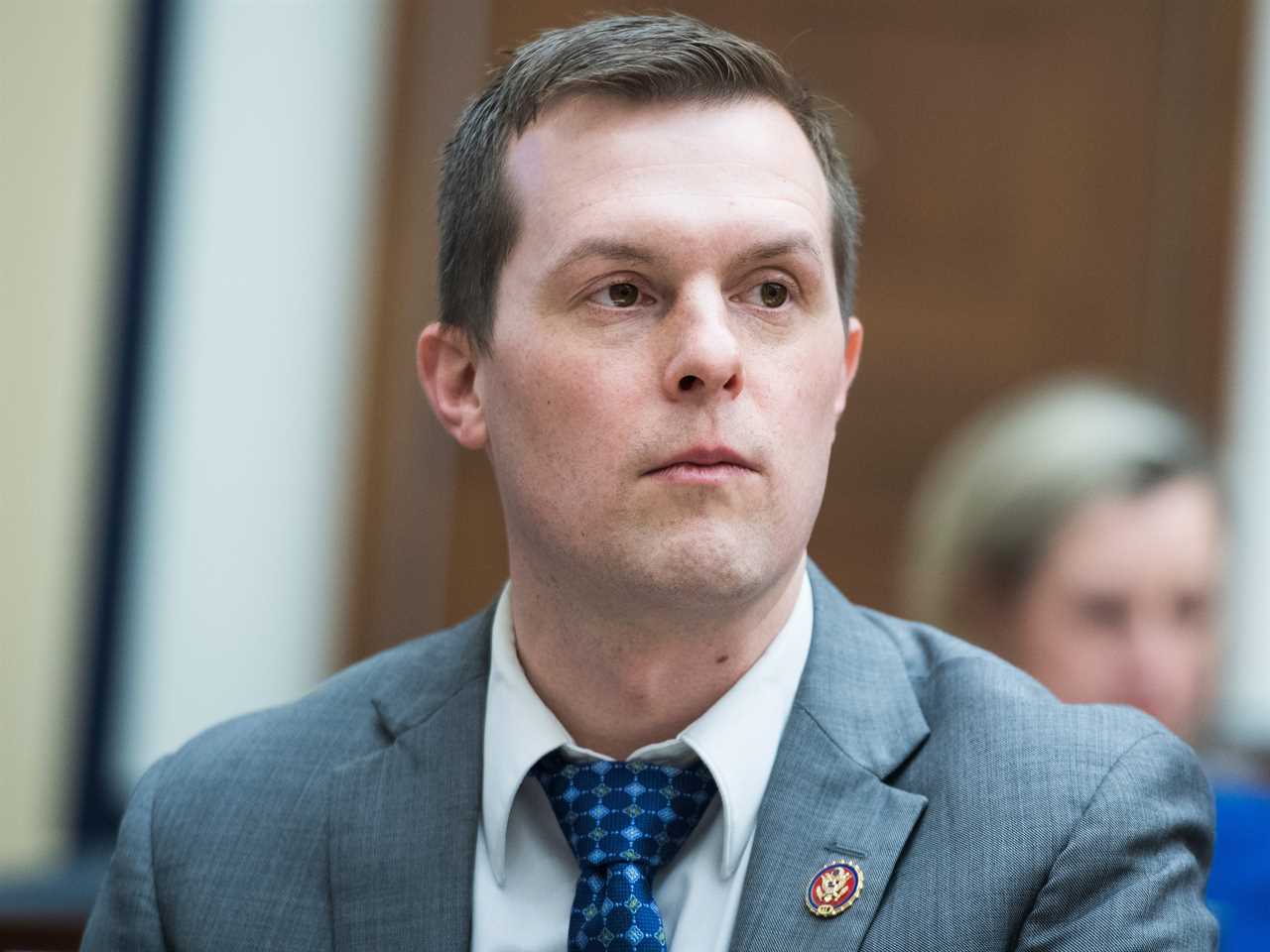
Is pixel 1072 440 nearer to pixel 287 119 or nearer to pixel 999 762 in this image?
pixel 999 762

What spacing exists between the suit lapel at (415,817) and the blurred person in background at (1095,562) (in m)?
1.24

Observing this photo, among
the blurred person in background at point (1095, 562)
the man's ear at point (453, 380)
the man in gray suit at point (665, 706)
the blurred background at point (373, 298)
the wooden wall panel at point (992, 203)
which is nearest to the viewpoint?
the man in gray suit at point (665, 706)

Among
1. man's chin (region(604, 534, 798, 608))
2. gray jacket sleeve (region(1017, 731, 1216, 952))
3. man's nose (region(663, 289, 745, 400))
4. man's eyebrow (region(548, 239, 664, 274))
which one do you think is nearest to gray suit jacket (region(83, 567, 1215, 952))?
gray jacket sleeve (region(1017, 731, 1216, 952))

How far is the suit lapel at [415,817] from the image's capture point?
81.0 inches

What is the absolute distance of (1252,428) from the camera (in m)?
4.70

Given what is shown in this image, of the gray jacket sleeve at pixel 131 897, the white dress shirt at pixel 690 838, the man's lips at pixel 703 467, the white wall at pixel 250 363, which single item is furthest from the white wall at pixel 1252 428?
the gray jacket sleeve at pixel 131 897

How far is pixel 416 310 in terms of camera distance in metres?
4.68

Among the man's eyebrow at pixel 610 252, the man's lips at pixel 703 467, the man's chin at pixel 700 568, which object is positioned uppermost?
the man's eyebrow at pixel 610 252

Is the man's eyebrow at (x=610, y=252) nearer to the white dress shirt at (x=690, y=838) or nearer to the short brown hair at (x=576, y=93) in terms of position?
the short brown hair at (x=576, y=93)

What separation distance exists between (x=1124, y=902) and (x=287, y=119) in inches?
135

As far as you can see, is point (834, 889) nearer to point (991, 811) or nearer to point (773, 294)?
point (991, 811)

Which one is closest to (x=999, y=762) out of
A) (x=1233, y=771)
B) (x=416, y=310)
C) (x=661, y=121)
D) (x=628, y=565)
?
(x=628, y=565)

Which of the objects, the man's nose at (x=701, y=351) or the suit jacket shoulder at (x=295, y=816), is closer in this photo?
the man's nose at (x=701, y=351)

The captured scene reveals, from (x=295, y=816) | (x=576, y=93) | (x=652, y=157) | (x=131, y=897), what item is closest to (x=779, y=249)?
(x=652, y=157)
